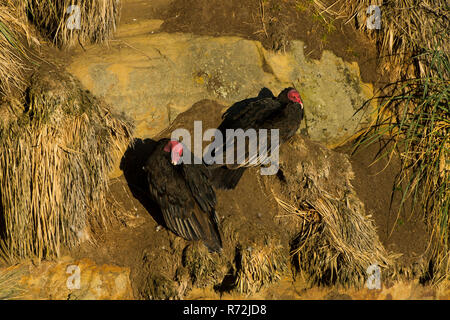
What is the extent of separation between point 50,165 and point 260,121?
2.19 meters

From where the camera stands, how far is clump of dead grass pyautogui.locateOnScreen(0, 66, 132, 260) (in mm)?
4805

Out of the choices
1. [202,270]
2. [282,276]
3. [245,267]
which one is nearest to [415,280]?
[282,276]

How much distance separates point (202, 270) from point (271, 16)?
3221 mm

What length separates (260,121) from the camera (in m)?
5.50

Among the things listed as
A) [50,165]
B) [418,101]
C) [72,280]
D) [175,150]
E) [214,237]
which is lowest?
[72,280]

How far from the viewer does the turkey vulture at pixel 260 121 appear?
17.8ft

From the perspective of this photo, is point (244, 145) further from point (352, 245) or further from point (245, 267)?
point (352, 245)

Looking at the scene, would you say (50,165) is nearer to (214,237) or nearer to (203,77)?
(214,237)

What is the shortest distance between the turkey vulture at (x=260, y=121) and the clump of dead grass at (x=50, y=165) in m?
1.26

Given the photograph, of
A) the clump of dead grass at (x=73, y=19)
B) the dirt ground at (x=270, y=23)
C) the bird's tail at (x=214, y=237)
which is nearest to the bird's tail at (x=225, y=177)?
the bird's tail at (x=214, y=237)

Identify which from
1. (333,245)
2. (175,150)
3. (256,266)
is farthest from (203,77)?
(333,245)

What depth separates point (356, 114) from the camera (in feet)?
21.4

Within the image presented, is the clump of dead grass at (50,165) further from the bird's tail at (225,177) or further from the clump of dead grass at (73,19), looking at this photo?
the bird's tail at (225,177)

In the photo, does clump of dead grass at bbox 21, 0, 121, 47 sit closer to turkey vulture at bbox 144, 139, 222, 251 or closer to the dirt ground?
the dirt ground
